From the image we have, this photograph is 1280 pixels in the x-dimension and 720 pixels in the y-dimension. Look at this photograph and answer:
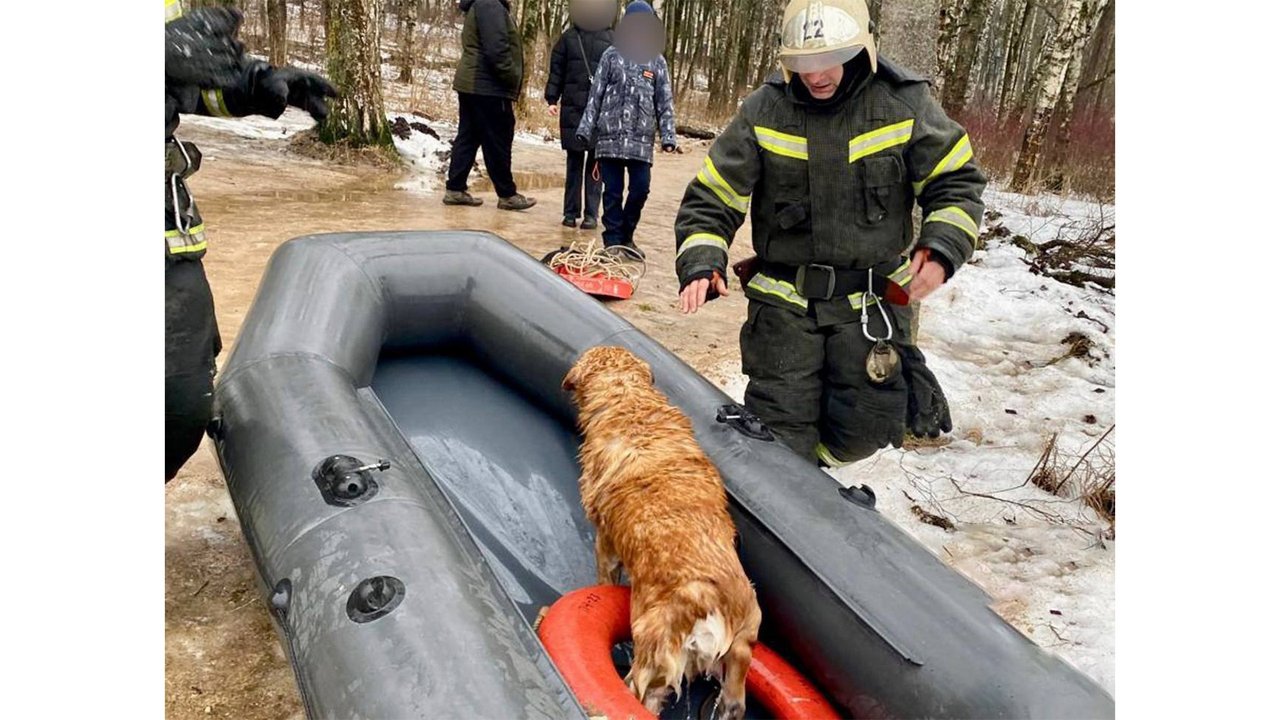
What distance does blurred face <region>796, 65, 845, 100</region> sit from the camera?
8.57 feet

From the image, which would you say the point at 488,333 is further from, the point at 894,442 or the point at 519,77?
the point at 519,77

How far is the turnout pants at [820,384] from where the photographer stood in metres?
2.88

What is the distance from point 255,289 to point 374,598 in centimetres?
418

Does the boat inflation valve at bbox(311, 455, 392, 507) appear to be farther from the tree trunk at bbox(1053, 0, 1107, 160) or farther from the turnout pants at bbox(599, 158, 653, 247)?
the tree trunk at bbox(1053, 0, 1107, 160)

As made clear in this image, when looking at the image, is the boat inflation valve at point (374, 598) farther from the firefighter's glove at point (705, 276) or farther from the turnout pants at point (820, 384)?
the turnout pants at point (820, 384)

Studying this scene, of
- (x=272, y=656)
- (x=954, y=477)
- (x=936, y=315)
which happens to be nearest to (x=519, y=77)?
(x=936, y=315)

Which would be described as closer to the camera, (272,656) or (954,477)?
(272,656)

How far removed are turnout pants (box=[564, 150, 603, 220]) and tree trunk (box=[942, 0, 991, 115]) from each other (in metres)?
3.67

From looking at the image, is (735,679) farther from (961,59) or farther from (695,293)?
(961,59)

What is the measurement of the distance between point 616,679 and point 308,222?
606cm

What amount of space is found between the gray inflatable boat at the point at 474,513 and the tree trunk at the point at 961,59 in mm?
6641

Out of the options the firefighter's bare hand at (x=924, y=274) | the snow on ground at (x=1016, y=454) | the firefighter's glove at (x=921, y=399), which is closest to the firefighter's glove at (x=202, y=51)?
the firefighter's bare hand at (x=924, y=274)

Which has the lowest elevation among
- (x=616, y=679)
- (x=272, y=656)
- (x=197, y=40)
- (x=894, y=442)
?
(x=272, y=656)

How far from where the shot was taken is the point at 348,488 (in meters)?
2.12
